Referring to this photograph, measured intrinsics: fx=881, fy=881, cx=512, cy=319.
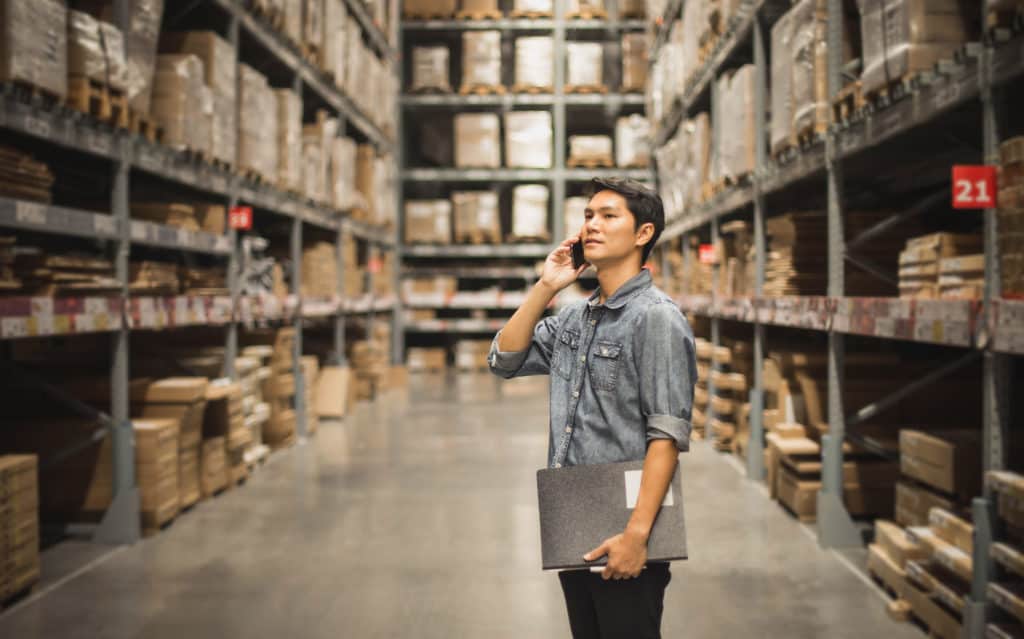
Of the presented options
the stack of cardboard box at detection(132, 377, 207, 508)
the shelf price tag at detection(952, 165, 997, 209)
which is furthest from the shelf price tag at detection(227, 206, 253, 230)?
the shelf price tag at detection(952, 165, 997, 209)

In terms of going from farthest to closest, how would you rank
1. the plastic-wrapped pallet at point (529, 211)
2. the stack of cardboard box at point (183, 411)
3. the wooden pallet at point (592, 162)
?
the wooden pallet at point (592, 162) < the plastic-wrapped pallet at point (529, 211) < the stack of cardboard box at point (183, 411)

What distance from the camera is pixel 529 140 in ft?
50.7

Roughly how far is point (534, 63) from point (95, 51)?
11.2 metres

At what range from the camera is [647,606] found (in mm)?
2061

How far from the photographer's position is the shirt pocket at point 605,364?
6.84 feet

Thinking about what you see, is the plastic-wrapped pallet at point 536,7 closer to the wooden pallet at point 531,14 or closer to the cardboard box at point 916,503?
the wooden pallet at point 531,14

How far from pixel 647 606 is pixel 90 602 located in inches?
123

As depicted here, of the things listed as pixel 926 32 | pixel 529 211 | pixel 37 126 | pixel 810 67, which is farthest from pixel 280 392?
pixel 529 211

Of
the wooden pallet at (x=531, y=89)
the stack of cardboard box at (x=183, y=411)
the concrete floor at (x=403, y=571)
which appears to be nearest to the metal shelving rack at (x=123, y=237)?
the stack of cardboard box at (x=183, y=411)

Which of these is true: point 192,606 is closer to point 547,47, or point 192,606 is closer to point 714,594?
point 714,594

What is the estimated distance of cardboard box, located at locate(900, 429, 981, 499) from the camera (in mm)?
3863

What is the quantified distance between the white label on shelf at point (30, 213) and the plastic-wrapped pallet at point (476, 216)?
11.3m

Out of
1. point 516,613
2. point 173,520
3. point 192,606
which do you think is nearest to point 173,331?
point 173,520

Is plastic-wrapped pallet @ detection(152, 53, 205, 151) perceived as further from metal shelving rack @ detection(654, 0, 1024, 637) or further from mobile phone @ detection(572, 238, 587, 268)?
mobile phone @ detection(572, 238, 587, 268)
